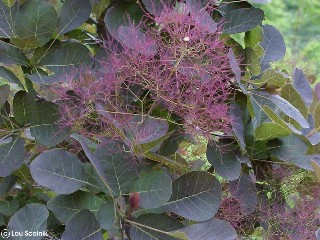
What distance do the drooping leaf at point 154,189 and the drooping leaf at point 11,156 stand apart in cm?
19

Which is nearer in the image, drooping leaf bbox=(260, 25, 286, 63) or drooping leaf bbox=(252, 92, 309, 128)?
drooping leaf bbox=(252, 92, 309, 128)

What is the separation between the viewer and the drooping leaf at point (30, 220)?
871mm

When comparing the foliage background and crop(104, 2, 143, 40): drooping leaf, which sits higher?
crop(104, 2, 143, 40): drooping leaf

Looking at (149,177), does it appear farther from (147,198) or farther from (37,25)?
(37,25)

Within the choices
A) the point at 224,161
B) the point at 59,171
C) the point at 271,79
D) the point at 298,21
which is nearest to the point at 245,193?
the point at 224,161

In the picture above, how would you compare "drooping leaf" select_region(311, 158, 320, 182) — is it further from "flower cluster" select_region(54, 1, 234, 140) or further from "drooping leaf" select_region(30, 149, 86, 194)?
"drooping leaf" select_region(30, 149, 86, 194)

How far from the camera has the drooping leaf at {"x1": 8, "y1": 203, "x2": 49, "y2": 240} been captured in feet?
2.86

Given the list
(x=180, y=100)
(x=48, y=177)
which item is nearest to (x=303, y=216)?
(x=180, y=100)

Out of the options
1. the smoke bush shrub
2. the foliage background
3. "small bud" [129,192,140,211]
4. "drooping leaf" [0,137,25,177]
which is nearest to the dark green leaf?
the smoke bush shrub

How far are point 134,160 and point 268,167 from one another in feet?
0.82

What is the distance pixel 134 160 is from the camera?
0.88 m

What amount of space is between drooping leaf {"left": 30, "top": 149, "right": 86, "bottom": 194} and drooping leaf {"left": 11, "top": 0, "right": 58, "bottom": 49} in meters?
0.18

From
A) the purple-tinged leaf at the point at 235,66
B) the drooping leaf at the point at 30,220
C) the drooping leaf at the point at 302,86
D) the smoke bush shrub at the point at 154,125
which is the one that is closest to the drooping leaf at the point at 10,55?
the smoke bush shrub at the point at 154,125

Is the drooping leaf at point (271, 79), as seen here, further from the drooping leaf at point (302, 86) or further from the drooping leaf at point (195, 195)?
the drooping leaf at point (195, 195)
